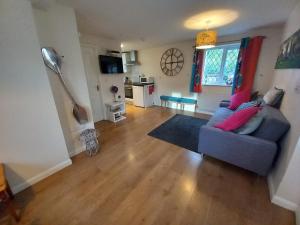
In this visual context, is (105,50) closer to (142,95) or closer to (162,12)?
(142,95)

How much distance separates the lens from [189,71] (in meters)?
4.25

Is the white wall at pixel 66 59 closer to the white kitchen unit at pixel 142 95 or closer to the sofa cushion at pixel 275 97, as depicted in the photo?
the white kitchen unit at pixel 142 95

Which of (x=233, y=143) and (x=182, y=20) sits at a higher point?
(x=182, y=20)

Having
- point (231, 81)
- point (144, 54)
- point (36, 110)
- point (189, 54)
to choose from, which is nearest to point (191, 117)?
point (231, 81)

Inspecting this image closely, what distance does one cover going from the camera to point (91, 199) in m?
1.47

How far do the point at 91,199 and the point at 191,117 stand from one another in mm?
3224

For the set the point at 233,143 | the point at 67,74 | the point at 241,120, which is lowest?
the point at 233,143

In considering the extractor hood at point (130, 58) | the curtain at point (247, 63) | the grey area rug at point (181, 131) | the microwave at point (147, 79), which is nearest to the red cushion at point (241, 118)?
the grey area rug at point (181, 131)

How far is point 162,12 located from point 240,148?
2299 millimetres

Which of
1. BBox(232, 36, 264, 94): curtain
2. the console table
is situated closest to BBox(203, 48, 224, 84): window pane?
BBox(232, 36, 264, 94): curtain

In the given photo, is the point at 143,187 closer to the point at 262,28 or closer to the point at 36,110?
the point at 36,110

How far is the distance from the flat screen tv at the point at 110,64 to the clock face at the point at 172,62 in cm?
173

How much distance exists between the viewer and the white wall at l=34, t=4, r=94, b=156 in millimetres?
1716

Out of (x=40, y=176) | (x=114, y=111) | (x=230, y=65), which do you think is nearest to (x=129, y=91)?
(x=114, y=111)
